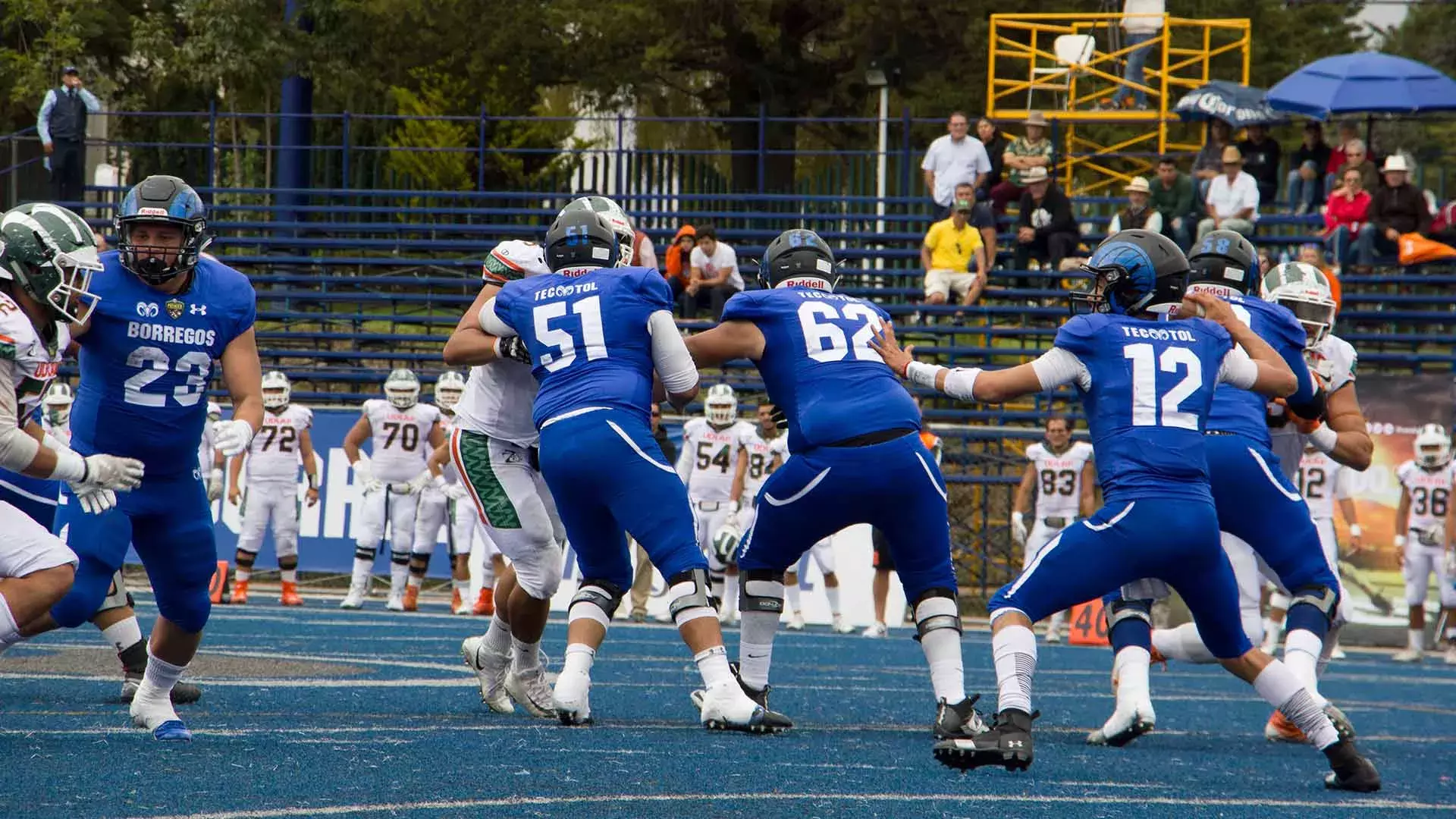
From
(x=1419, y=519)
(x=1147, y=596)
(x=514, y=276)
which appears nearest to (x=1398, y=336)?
(x=1419, y=519)

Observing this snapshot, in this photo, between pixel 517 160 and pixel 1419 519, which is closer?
pixel 1419 519

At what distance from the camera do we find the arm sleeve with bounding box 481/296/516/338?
Answer: 6.71 metres

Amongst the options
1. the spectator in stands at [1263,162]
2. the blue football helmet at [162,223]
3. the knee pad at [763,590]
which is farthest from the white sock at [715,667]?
the spectator in stands at [1263,162]

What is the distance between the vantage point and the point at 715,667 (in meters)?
6.32

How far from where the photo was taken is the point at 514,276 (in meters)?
7.38

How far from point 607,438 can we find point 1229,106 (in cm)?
1332

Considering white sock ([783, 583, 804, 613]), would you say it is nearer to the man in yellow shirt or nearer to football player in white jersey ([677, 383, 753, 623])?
football player in white jersey ([677, 383, 753, 623])

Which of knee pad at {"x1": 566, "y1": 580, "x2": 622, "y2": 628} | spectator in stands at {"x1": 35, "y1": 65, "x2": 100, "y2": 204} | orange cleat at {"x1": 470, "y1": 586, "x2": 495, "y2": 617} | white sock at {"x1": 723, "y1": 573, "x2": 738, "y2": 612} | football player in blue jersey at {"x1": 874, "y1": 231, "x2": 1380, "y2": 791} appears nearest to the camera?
Answer: football player in blue jersey at {"x1": 874, "y1": 231, "x2": 1380, "y2": 791}

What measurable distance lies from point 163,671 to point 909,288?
1269 centimetres

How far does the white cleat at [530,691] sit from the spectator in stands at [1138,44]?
51.9 ft

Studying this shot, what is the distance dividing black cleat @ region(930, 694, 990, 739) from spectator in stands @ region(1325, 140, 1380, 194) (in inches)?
495

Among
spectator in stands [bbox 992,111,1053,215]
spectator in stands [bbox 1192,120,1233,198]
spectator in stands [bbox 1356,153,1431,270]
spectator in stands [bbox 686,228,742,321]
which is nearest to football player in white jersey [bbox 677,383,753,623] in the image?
spectator in stands [bbox 686,228,742,321]

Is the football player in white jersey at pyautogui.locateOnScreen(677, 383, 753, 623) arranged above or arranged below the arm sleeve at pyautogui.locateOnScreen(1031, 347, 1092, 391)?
below

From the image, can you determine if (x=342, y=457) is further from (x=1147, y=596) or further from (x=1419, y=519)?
(x=1147, y=596)
